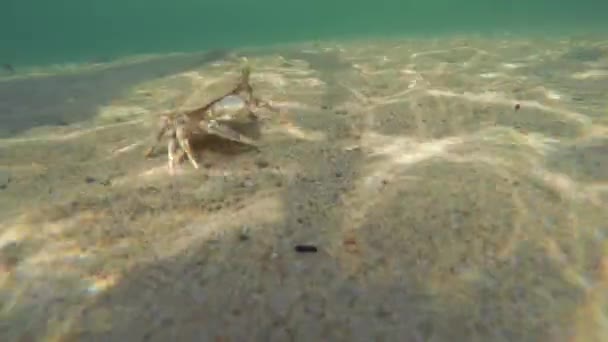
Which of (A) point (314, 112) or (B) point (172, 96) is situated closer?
(A) point (314, 112)

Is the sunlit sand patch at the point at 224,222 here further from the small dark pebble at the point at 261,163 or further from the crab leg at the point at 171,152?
the crab leg at the point at 171,152

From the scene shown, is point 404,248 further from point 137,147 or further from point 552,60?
point 552,60

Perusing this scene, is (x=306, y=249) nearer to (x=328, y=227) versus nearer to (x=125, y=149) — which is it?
(x=328, y=227)

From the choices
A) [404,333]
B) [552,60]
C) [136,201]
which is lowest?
[404,333]

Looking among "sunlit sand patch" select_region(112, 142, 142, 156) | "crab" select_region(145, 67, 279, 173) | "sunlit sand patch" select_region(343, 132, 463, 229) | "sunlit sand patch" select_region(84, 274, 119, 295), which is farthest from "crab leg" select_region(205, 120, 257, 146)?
"sunlit sand patch" select_region(84, 274, 119, 295)

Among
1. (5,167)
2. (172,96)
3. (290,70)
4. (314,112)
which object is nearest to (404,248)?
(314,112)
